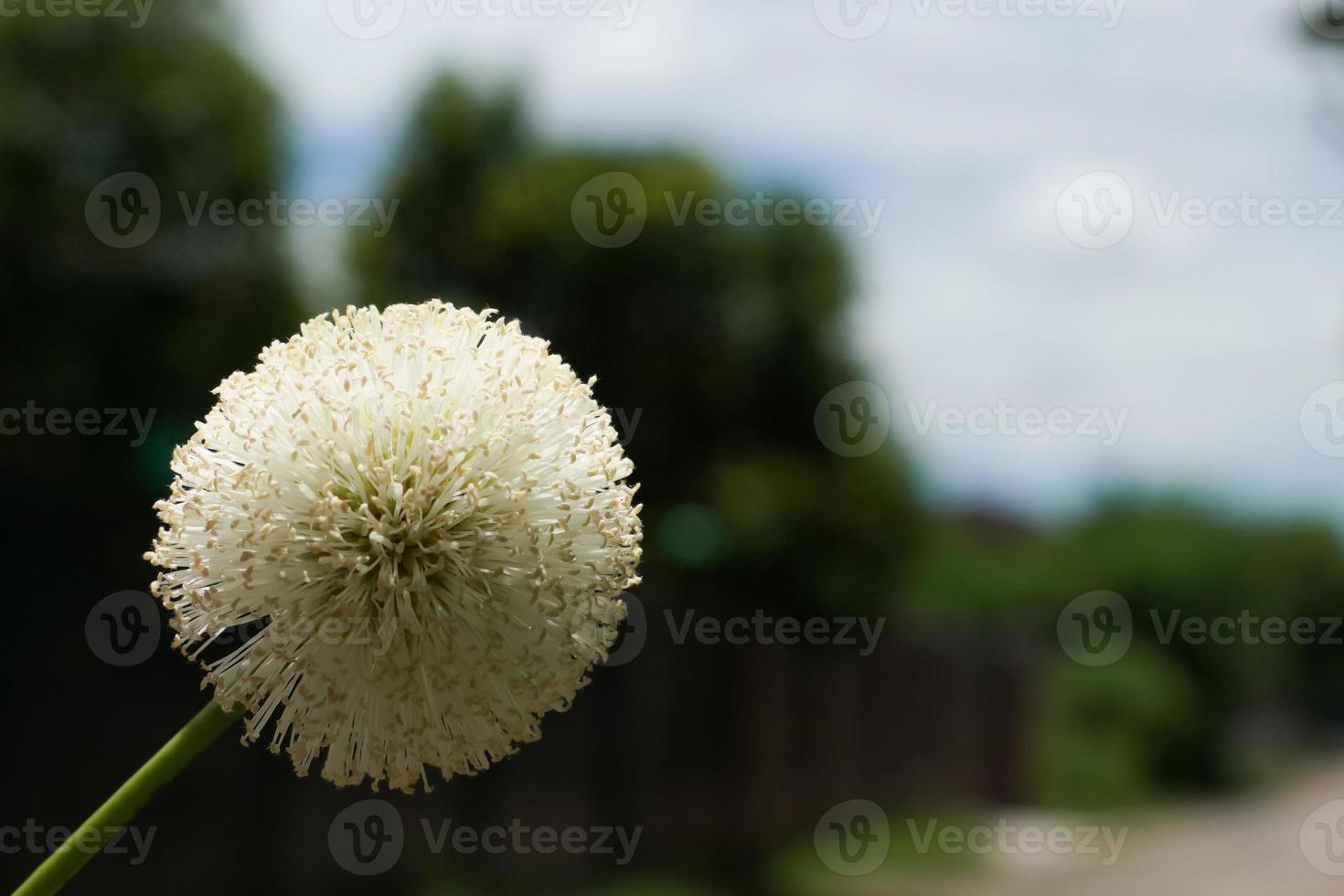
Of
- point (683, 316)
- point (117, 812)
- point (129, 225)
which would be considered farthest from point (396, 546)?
point (683, 316)

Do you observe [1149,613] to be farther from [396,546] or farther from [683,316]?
[396,546]

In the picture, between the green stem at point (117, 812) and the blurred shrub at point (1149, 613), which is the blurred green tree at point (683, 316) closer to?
the blurred shrub at point (1149, 613)

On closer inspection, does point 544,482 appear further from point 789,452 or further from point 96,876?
point 789,452

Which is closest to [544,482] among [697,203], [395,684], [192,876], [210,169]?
[395,684]

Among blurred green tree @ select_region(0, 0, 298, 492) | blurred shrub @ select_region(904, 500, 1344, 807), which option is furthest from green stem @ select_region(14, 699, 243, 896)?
blurred shrub @ select_region(904, 500, 1344, 807)

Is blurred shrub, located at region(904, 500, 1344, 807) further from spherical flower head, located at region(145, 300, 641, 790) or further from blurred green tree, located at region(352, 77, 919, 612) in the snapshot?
spherical flower head, located at region(145, 300, 641, 790)

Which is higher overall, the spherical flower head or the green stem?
the spherical flower head
